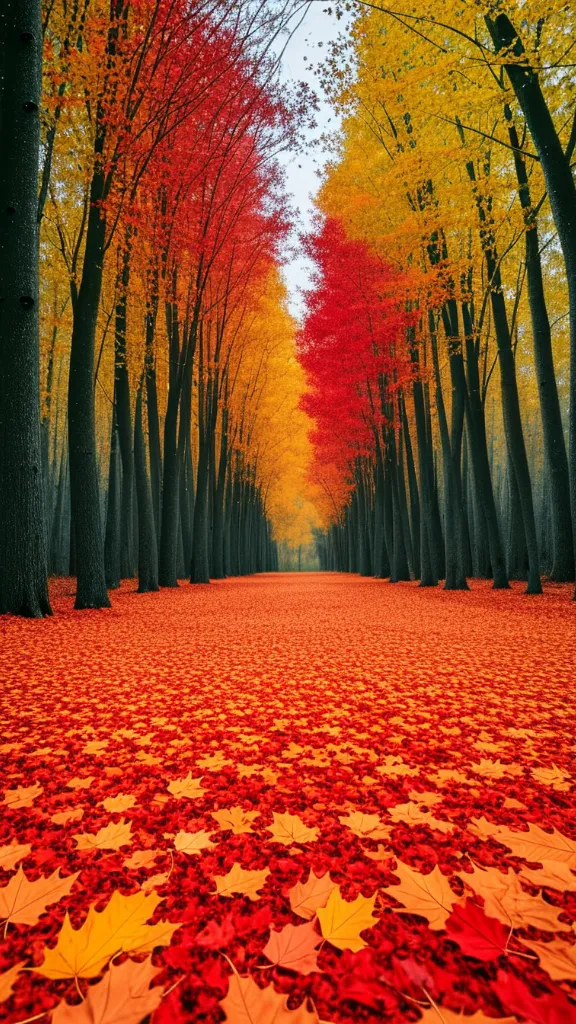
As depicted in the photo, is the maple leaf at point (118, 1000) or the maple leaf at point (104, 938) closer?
the maple leaf at point (118, 1000)

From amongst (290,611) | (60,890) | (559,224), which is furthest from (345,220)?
(60,890)

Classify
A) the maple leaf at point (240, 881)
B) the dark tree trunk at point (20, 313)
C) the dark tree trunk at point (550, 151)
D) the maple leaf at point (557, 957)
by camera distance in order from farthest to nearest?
the dark tree trunk at point (550, 151)
the dark tree trunk at point (20, 313)
the maple leaf at point (240, 881)
the maple leaf at point (557, 957)

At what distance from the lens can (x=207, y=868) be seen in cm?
139

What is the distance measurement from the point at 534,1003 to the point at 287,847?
2.51 feet

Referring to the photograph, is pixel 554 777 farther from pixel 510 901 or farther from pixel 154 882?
pixel 154 882

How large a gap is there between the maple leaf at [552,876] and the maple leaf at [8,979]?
1316mm

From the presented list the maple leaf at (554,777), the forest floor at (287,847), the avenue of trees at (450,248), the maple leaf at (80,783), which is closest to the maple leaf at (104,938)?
the forest floor at (287,847)

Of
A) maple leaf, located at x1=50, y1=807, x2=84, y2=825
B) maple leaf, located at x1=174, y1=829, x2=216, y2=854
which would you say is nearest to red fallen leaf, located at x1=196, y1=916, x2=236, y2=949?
maple leaf, located at x1=174, y1=829, x2=216, y2=854

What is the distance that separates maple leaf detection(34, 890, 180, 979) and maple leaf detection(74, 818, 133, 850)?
0.97 ft

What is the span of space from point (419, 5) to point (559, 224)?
4.03 meters

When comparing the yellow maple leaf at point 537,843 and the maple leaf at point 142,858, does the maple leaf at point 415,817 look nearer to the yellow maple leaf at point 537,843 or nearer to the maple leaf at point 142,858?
the yellow maple leaf at point 537,843

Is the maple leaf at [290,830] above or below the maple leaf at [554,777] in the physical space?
above

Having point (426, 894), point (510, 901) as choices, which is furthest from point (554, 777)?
point (426, 894)

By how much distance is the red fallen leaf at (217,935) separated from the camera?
109cm
